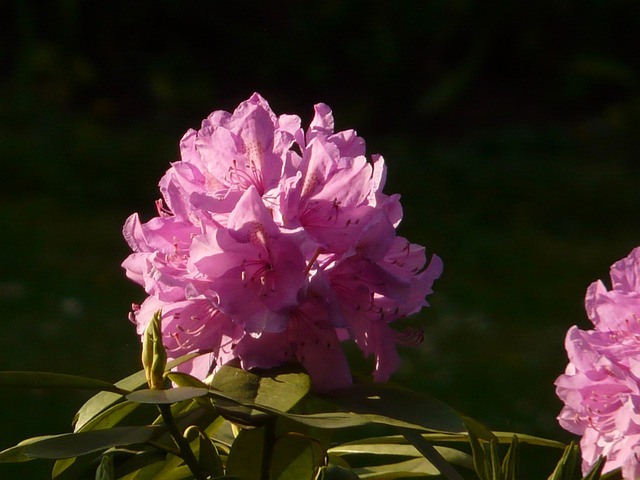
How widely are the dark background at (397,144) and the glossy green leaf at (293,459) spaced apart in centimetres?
202

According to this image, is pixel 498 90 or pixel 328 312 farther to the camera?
pixel 498 90

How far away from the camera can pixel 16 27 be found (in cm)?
483

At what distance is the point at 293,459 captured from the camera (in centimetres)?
65

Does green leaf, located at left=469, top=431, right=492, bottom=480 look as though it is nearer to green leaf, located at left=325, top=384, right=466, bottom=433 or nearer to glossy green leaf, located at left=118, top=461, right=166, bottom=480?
green leaf, located at left=325, top=384, right=466, bottom=433

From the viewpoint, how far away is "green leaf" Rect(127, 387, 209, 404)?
0.55m

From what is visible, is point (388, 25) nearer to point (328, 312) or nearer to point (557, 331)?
point (557, 331)

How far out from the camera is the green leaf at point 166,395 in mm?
551

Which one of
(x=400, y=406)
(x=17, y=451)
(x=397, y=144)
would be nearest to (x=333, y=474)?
(x=400, y=406)

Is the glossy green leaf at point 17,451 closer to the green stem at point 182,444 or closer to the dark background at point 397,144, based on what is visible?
the green stem at point 182,444

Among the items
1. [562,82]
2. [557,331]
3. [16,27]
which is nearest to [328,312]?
[557,331]

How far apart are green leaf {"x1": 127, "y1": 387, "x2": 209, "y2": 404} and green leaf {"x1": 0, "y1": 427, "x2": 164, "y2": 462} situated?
→ 0.02 meters

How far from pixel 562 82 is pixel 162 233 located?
13.5 ft

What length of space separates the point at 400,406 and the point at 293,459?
78mm

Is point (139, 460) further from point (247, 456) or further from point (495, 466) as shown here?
point (495, 466)
